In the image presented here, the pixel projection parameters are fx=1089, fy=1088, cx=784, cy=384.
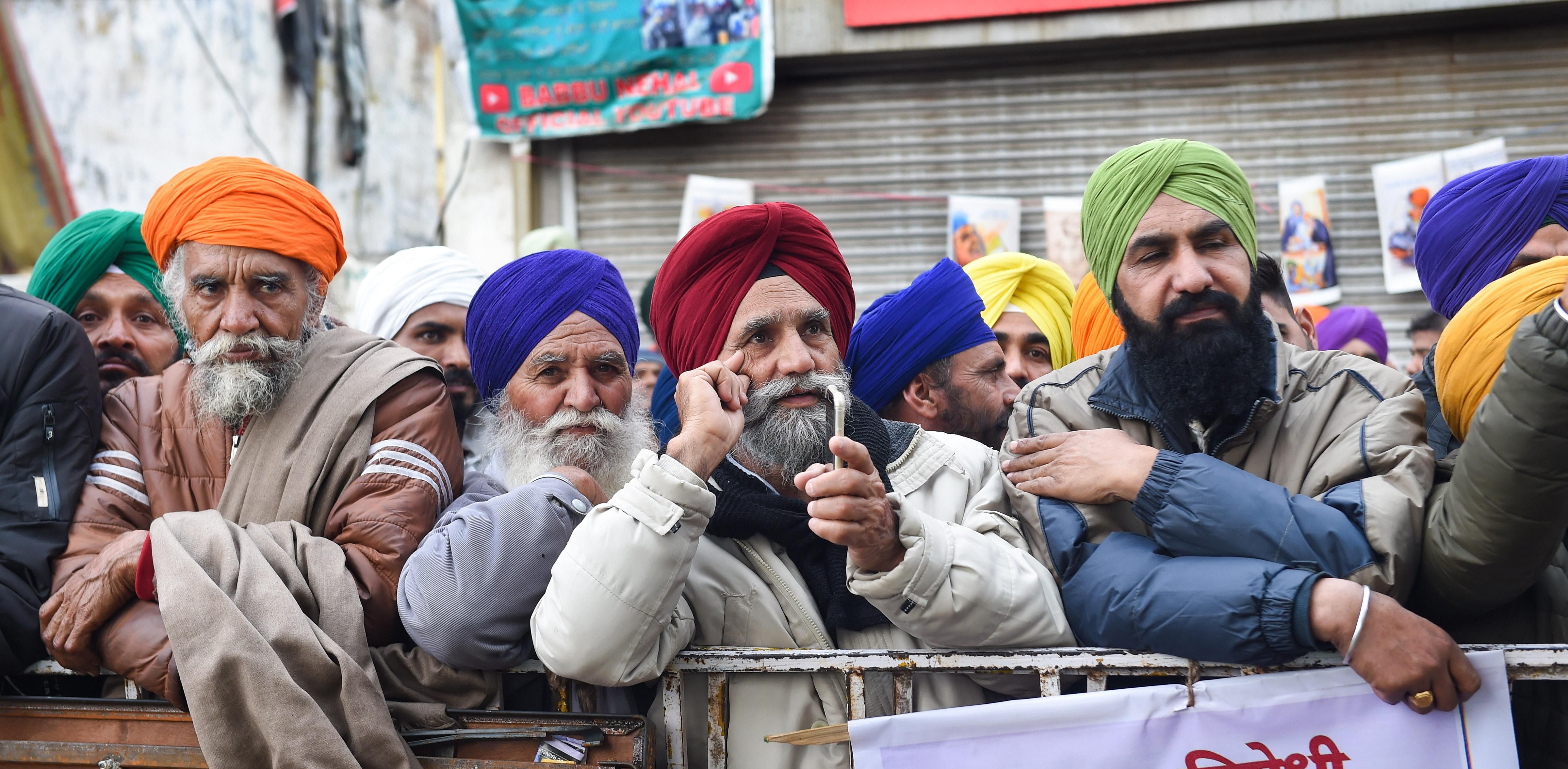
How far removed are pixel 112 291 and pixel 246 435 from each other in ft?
4.16

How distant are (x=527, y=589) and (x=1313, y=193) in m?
6.52

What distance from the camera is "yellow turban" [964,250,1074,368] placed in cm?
430

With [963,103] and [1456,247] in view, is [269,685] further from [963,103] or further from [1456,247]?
[963,103]

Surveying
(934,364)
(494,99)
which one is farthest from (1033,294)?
(494,99)

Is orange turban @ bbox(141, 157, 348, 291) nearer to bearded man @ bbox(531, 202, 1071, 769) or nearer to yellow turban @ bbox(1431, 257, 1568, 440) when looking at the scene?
bearded man @ bbox(531, 202, 1071, 769)

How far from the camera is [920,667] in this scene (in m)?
2.10

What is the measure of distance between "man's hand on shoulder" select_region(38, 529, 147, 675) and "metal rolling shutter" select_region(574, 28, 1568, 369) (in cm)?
566

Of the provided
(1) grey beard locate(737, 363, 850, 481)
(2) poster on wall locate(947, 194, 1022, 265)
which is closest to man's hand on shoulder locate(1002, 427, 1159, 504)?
(1) grey beard locate(737, 363, 850, 481)

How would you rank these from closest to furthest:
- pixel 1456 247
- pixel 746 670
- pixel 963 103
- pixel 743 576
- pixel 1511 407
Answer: pixel 1511 407 < pixel 746 670 < pixel 743 576 < pixel 1456 247 < pixel 963 103

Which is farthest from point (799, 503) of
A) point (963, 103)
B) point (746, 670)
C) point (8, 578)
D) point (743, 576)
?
point (963, 103)

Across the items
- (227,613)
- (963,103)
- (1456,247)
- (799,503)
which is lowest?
(227,613)

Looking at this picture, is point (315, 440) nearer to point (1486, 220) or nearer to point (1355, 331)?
point (1486, 220)

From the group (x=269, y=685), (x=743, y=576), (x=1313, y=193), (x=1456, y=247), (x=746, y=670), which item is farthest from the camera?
(x=1313, y=193)

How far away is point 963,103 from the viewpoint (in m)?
7.60
